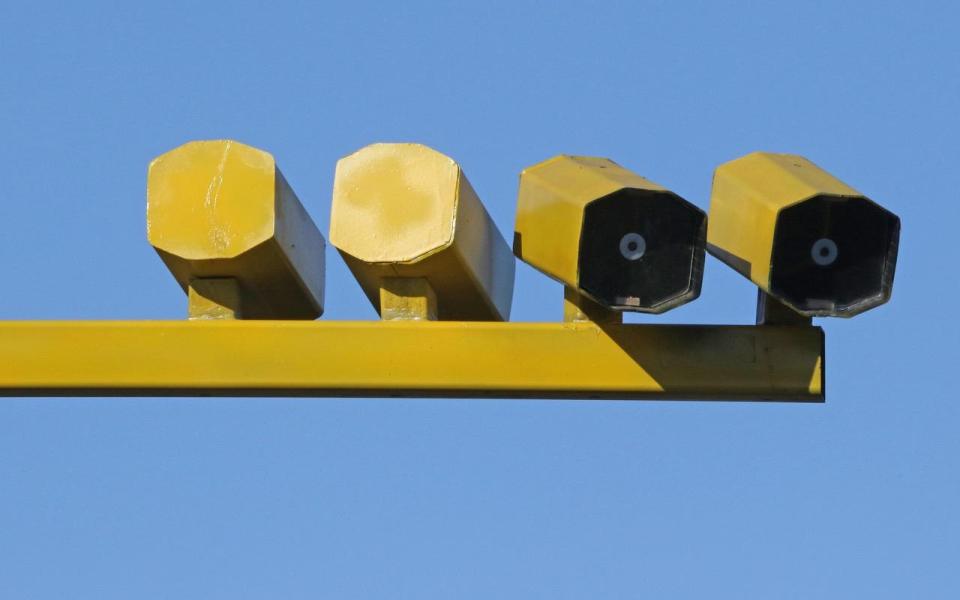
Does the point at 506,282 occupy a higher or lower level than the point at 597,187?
lower

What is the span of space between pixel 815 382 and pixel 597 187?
0.56 metres

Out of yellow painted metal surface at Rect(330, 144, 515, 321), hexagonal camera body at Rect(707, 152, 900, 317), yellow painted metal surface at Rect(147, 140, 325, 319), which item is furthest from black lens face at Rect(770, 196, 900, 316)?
yellow painted metal surface at Rect(147, 140, 325, 319)

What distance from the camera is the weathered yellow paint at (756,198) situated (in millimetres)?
4758

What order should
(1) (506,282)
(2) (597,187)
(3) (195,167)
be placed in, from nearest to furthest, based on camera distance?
(2) (597,187) → (3) (195,167) → (1) (506,282)

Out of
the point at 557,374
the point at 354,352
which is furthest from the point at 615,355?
the point at 354,352

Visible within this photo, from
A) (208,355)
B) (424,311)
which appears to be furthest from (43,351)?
(424,311)

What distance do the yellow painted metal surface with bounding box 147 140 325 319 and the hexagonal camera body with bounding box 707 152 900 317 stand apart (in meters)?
0.86

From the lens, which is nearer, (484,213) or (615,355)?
(615,355)

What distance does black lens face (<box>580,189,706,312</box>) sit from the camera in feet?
15.8

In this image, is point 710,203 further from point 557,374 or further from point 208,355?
point 208,355

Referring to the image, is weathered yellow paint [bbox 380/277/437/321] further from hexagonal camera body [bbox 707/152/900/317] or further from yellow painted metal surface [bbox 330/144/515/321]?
hexagonal camera body [bbox 707/152/900/317]

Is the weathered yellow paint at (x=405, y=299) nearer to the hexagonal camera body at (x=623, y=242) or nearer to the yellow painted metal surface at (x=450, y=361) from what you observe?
the yellow painted metal surface at (x=450, y=361)

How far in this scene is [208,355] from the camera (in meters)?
5.09

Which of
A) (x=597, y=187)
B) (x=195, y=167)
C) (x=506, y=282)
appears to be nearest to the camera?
(x=597, y=187)
